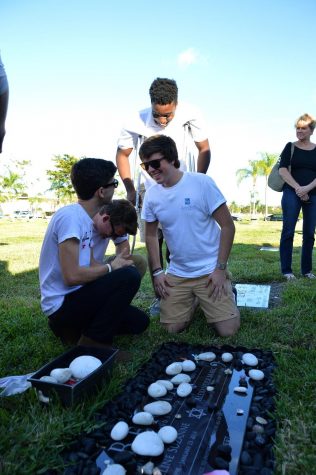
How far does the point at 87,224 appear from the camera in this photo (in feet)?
7.58

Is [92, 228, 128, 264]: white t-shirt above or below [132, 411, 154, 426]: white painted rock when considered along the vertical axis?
above

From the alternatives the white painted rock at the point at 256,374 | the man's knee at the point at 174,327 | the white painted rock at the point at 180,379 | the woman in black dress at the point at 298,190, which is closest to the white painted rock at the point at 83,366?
the white painted rock at the point at 180,379

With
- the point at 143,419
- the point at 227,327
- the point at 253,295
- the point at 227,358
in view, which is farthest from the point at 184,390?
the point at 253,295

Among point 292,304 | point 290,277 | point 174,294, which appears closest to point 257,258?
point 290,277

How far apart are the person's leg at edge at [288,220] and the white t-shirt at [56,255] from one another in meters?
2.68

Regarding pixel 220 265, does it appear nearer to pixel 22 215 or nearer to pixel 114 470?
pixel 114 470

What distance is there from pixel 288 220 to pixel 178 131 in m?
1.75

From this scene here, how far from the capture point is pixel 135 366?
219 centimetres

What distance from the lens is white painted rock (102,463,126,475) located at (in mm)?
1307

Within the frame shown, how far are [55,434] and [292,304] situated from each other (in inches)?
93.1

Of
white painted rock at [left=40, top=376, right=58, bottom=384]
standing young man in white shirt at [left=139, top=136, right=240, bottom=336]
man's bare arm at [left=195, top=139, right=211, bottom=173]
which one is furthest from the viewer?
man's bare arm at [left=195, top=139, right=211, bottom=173]

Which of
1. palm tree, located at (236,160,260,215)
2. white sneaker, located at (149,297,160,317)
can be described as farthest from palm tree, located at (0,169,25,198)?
white sneaker, located at (149,297,160,317)

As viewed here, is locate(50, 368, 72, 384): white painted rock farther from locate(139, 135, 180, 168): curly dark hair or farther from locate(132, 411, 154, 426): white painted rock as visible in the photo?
locate(139, 135, 180, 168): curly dark hair

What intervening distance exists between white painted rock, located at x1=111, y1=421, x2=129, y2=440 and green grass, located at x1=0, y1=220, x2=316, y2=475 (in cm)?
12
